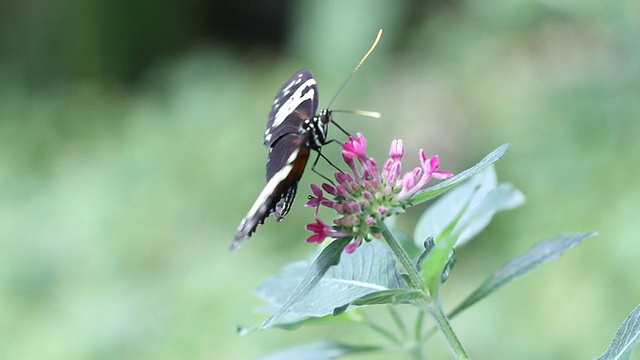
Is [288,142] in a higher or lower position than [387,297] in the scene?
higher

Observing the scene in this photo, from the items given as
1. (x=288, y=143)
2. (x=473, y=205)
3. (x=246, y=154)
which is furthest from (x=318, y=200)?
(x=246, y=154)

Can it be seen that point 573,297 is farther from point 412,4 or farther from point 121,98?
point 121,98

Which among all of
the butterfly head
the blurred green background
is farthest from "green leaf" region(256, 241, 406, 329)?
the blurred green background

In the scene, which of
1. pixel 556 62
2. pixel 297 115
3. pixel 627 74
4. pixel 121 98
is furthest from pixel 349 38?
pixel 297 115

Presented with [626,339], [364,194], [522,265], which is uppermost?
[364,194]

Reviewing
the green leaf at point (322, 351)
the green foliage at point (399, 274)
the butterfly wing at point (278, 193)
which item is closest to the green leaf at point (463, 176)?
the green foliage at point (399, 274)

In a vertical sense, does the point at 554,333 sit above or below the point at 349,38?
below

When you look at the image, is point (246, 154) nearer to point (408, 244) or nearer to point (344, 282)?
point (408, 244)
